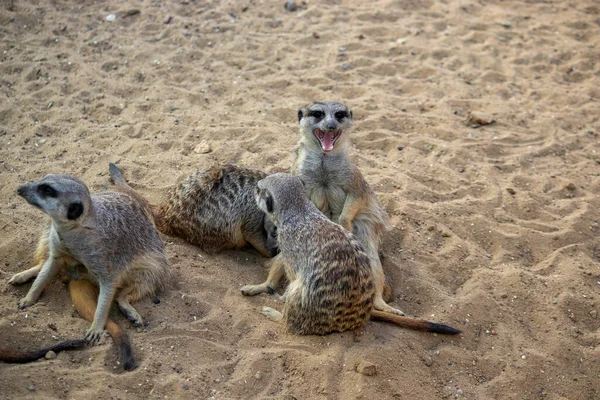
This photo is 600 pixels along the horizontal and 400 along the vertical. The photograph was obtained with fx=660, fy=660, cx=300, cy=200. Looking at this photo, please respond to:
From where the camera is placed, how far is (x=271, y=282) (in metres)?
3.30

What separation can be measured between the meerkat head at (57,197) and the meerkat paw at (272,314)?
96cm

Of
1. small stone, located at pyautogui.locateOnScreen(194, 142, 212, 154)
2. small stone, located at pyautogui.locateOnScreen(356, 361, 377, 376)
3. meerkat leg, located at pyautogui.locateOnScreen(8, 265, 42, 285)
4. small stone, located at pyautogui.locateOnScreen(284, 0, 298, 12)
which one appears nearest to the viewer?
small stone, located at pyautogui.locateOnScreen(356, 361, 377, 376)

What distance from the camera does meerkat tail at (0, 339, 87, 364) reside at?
258cm

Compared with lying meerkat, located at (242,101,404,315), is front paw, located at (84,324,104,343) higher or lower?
lower

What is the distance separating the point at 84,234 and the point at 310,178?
1.24 m

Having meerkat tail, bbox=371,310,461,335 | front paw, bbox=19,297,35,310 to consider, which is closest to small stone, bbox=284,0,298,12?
meerkat tail, bbox=371,310,461,335

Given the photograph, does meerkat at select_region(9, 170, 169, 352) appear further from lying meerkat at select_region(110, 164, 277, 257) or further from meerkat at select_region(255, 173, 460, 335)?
meerkat at select_region(255, 173, 460, 335)

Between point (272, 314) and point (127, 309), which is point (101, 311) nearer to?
point (127, 309)

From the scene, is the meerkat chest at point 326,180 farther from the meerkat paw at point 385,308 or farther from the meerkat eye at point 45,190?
the meerkat eye at point 45,190

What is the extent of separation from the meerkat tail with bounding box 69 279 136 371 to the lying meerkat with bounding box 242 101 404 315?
1.21 metres

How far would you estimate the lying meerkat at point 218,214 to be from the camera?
3547 millimetres

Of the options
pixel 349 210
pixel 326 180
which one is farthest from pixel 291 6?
pixel 349 210

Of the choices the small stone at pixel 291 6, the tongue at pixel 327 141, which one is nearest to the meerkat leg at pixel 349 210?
the tongue at pixel 327 141

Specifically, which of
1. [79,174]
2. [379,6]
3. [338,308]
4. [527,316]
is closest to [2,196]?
[79,174]
